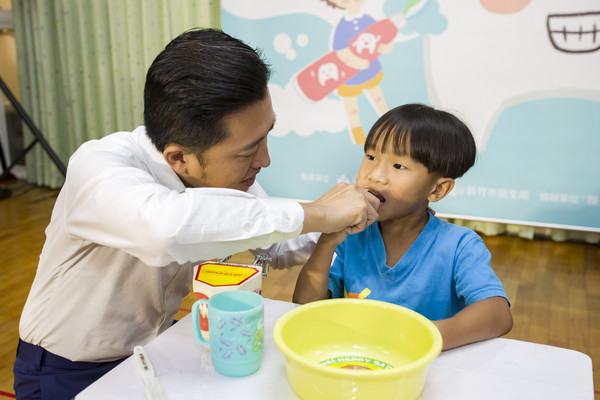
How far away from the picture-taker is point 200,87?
38.4 inches

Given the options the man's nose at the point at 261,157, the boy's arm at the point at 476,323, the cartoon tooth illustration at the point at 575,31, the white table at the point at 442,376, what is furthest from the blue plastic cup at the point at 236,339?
the cartoon tooth illustration at the point at 575,31

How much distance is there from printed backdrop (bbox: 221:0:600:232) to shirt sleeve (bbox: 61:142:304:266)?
239cm

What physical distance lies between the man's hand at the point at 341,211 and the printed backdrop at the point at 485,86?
7.10 feet

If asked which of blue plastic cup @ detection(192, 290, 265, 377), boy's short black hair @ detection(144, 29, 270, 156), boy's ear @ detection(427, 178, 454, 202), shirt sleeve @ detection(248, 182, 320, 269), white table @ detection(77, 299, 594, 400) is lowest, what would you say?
shirt sleeve @ detection(248, 182, 320, 269)

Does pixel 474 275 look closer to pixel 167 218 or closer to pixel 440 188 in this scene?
pixel 440 188

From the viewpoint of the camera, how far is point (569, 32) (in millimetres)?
2758

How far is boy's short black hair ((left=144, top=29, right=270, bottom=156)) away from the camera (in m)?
0.98


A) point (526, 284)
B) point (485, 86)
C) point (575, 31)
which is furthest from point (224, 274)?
point (575, 31)

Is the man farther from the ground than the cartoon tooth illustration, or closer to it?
closer to it

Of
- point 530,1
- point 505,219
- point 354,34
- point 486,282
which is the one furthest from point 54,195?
point 486,282

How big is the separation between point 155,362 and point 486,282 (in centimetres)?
61

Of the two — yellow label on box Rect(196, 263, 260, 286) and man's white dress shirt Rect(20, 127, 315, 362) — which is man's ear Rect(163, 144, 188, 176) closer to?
man's white dress shirt Rect(20, 127, 315, 362)

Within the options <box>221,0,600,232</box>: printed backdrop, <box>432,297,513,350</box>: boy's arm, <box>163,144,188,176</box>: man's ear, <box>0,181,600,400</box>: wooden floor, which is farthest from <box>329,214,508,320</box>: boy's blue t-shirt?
<box>221,0,600,232</box>: printed backdrop

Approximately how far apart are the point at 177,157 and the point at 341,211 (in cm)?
37
